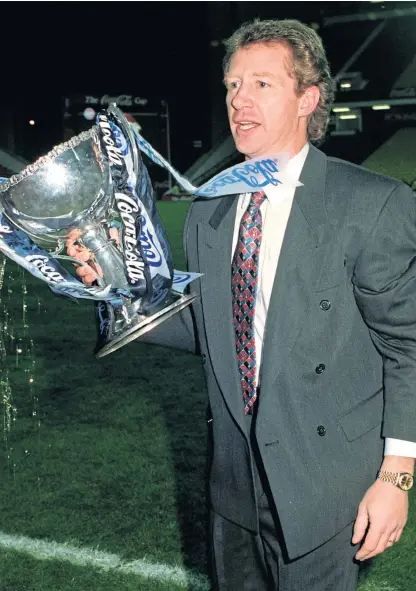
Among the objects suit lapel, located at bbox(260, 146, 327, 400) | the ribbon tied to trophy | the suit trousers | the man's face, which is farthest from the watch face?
the man's face

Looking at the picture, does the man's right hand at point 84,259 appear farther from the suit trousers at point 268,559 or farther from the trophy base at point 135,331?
the suit trousers at point 268,559

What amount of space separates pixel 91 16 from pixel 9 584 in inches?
1110

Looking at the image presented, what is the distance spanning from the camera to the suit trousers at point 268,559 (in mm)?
1723

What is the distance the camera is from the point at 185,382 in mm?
6102

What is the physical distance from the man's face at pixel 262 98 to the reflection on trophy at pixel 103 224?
0.25 m

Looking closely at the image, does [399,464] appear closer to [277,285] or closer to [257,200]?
[277,285]

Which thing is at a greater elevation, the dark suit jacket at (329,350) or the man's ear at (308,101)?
the man's ear at (308,101)

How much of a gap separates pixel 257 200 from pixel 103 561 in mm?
2236

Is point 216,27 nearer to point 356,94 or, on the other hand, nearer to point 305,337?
point 356,94

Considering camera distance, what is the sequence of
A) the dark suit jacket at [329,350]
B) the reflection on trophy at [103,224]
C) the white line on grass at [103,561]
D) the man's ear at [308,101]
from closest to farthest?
the reflection on trophy at [103,224] → the dark suit jacket at [329,350] → the man's ear at [308,101] → the white line on grass at [103,561]

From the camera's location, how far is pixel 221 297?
5.74ft

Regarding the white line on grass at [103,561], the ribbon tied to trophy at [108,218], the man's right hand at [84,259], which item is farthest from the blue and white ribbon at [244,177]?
the white line on grass at [103,561]

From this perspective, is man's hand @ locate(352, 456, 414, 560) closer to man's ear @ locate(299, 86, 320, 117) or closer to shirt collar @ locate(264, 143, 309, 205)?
shirt collar @ locate(264, 143, 309, 205)

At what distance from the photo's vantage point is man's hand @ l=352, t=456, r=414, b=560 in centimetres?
164
